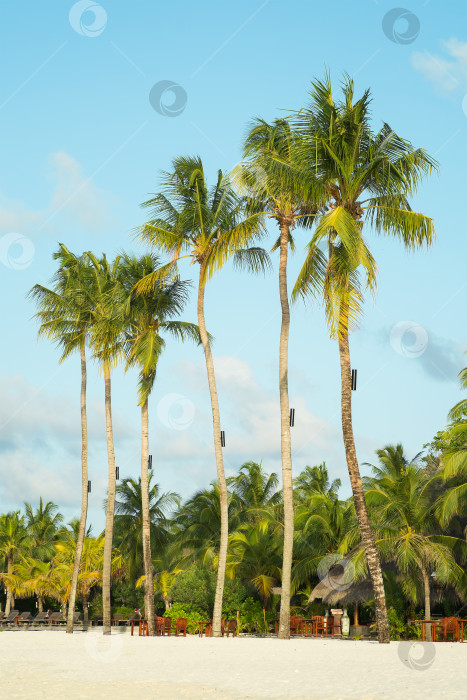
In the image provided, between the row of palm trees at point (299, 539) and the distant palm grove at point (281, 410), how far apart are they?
8 cm

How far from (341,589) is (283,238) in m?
15.5

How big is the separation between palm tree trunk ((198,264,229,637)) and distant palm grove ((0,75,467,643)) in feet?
0.19

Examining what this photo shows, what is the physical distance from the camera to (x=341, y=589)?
32.2 metres

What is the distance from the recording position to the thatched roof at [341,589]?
1252 inches

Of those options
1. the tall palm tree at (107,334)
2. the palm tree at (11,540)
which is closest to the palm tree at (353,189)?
the tall palm tree at (107,334)

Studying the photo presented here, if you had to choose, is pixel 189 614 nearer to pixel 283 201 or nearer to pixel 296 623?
pixel 296 623

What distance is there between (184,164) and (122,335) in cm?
871

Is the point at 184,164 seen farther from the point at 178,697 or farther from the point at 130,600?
Answer: the point at 130,600

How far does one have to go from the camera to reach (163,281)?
2917cm

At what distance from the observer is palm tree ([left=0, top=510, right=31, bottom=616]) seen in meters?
57.8

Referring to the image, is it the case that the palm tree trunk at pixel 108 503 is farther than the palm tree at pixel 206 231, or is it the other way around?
the palm tree trunk at pixel 108 503

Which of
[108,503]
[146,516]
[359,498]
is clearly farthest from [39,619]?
[359,498]

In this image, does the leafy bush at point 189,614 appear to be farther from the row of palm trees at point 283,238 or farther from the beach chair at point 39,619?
the beach chair at point 39,619

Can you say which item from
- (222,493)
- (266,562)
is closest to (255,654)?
(222,493)
